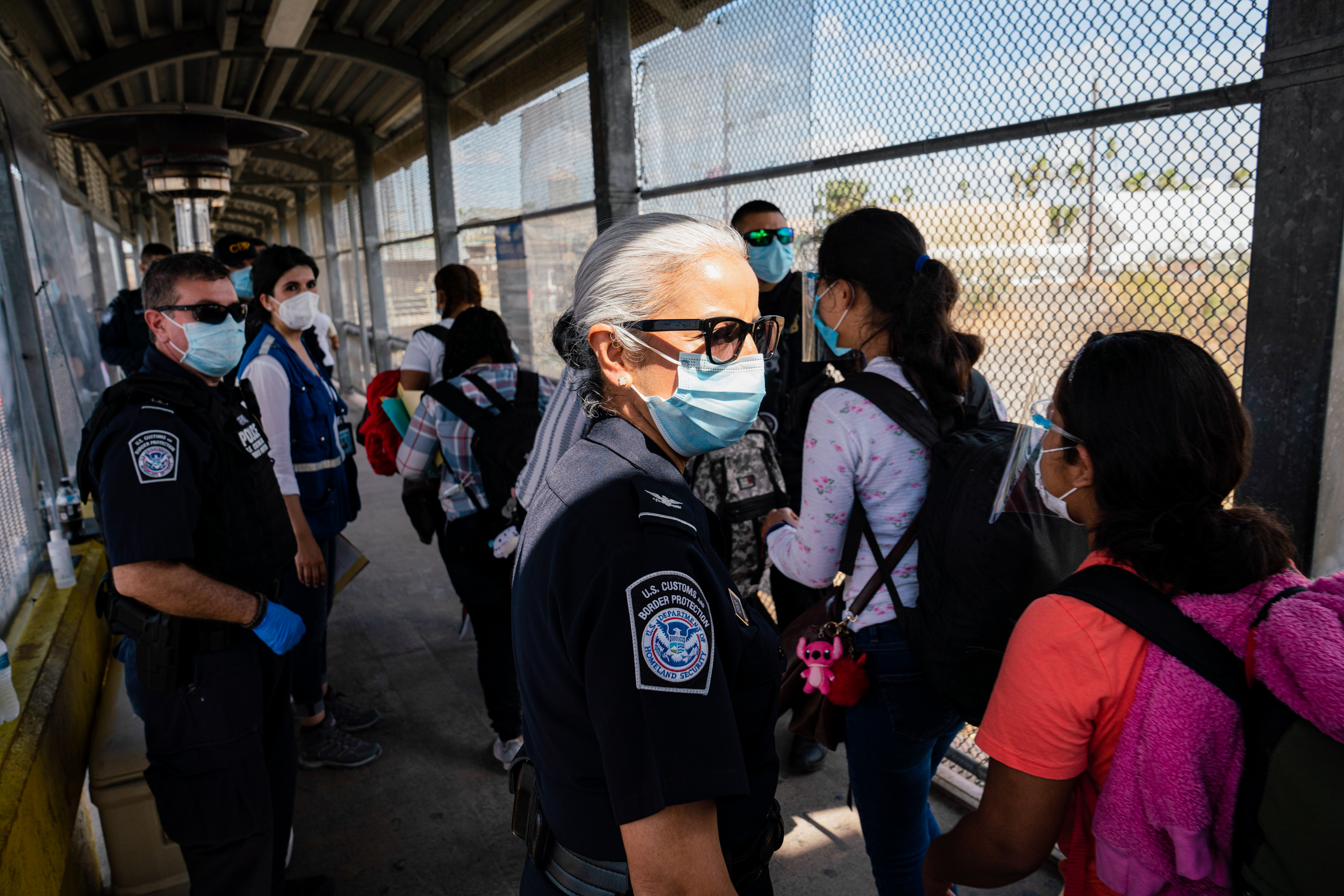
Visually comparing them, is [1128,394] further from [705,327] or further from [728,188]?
[728,188]

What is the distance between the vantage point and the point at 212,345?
94.6 inches

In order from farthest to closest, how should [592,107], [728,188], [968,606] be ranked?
[592,107]
[728,188]
[968,606]

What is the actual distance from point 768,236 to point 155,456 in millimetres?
2394

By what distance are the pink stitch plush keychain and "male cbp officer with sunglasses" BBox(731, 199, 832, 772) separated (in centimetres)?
120

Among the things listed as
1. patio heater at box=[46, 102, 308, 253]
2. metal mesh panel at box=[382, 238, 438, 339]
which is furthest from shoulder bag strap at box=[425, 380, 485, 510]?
metal mesh panel at box=[382, 238, 438, 339]

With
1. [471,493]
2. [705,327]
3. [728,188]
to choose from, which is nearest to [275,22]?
[728,188]

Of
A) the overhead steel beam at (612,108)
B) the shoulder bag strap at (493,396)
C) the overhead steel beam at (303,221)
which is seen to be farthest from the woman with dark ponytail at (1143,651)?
the overhead steel beam at (303,221)

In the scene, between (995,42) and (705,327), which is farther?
(995,42)

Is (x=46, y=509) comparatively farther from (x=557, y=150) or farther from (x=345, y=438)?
(x=557, y=150)

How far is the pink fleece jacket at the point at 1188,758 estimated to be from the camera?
1.09 meters

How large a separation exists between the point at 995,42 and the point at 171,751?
3280 mm

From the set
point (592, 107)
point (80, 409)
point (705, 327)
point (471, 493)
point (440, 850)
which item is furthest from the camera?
point (80, 409)

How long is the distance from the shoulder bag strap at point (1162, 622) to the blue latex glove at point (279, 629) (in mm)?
2068

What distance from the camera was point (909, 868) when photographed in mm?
1943
